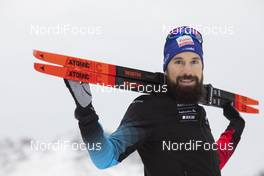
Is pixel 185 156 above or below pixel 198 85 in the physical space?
below

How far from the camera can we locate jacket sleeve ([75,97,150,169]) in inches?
150

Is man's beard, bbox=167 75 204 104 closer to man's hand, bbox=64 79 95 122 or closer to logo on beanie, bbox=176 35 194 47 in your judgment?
logo on beanie, bbox=176 35 194 47

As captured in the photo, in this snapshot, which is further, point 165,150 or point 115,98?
point 115,98

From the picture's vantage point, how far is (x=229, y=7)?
340 inches

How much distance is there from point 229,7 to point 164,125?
4.81 m

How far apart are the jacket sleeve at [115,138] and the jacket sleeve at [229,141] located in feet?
3.18

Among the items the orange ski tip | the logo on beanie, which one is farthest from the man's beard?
the orange ski tip

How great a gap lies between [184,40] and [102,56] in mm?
2941

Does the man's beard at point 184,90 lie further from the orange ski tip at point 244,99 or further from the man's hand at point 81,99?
the orange ski tip at point 244,99

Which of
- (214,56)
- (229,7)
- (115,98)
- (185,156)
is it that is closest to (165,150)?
(185,156)

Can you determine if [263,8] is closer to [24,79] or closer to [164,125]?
[24,79]

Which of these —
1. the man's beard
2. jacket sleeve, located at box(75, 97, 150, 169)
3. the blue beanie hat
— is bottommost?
jacket sleeve, located at box(75, 97, 150, 169)

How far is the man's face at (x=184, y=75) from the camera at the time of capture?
14.5 ft

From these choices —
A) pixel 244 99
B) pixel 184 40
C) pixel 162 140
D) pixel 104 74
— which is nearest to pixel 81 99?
pixel 104 74
